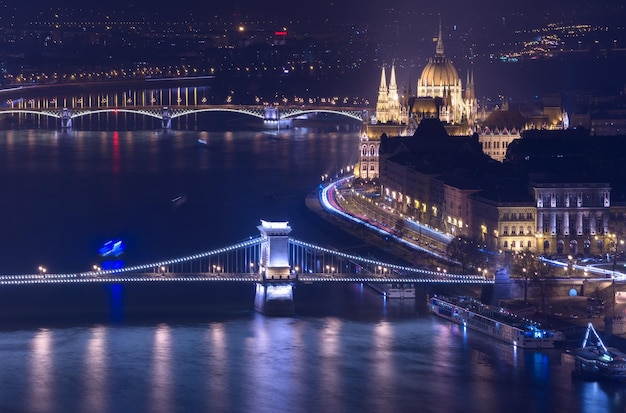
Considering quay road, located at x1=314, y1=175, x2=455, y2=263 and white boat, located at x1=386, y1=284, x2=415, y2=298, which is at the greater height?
quay road, located at x1=314, y1=175, x2=455, y2=263

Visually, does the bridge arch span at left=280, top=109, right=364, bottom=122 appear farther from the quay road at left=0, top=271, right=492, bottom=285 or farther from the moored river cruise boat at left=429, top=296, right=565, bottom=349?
the moored river cruise boat at left=429, top=296, right=565, bottom=349

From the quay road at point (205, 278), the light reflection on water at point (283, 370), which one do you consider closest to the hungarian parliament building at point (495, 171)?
the quay road at point (205, 278)

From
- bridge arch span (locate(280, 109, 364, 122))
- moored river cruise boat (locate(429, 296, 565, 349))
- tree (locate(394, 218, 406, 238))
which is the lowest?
moored river cruise boat (locate(429, 296, 565, 349))

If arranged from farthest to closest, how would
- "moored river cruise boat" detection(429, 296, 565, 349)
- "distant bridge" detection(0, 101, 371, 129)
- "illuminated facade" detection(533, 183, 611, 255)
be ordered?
"distant bridge" detection(0, 101, 371, 129) < "illuminated facade" detection(533, 183, 611, 255) < "moored river cruise boat" detection(429, 296, 565, 349)

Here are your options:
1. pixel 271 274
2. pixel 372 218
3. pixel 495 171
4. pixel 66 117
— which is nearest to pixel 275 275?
pixel 271 274

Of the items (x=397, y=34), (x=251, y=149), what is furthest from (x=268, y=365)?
(x=397, y=34)

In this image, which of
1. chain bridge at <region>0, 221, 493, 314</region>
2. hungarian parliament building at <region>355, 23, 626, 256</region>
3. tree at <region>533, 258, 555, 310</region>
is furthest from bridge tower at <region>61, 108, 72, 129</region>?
tree at <region>533, 258, 555, 310</region>

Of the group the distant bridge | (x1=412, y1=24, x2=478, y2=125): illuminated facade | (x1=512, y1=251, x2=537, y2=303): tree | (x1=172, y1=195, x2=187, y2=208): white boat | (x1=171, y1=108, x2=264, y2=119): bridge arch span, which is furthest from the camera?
(x1=171, y1=108, x2=264, y2=119): bridge arch span

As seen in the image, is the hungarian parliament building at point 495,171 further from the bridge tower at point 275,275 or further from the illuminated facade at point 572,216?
the bridge tower at point 275,275
